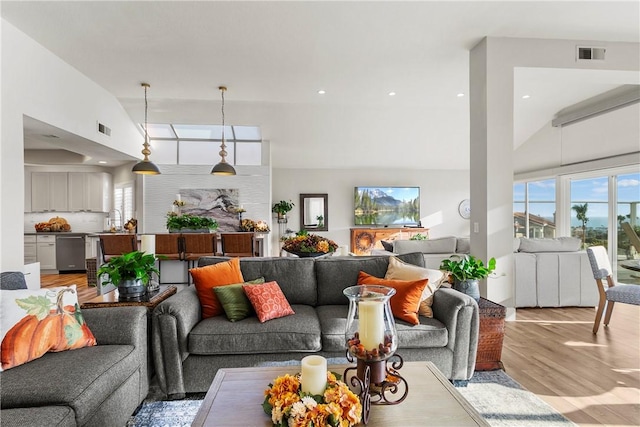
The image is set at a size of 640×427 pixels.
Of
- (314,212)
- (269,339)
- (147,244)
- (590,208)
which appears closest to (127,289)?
(147,244)

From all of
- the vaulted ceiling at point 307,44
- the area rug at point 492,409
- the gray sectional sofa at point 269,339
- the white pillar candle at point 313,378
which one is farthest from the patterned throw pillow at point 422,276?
the vaulted ceiling at point 307,44

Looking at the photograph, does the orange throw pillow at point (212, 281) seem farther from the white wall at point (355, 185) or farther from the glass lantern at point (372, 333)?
the white wall at point (355, 185)

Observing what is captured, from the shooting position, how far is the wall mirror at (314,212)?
9000mm

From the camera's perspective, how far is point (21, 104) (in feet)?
11.2

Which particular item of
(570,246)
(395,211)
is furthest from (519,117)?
(395,211)

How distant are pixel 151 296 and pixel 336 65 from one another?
3354 mm

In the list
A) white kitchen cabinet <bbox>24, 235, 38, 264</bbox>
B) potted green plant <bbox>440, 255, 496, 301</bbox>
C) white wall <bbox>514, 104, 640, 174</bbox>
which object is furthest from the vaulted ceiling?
white kitchen cabinet <bbox>24, 235, 38, 264</bbox>

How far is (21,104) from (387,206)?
7.67m

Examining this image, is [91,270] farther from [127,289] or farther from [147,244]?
[127,289]

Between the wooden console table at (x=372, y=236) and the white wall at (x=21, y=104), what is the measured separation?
6.45 metres

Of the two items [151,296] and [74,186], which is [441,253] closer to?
[151,296]

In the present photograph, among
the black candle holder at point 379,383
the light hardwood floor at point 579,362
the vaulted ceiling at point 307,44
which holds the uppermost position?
the vaulted ceiling at point 307,44

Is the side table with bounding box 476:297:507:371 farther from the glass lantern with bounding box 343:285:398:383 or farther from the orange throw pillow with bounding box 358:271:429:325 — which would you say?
the glass lantern with bounding box 343:285:398:383

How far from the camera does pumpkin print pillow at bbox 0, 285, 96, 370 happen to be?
65.2 inches
